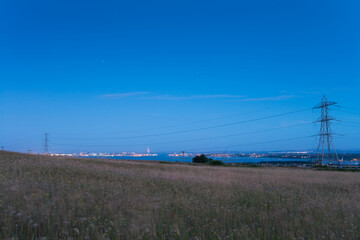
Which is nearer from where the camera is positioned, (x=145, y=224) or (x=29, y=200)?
(x=145, y=224)

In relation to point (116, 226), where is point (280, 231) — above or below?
below

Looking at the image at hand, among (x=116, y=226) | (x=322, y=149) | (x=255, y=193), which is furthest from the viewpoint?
(x=322, y=149)

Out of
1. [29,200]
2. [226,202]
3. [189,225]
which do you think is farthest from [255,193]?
[29,200]

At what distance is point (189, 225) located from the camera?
231 inches

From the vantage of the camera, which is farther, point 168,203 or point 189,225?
point 168,203

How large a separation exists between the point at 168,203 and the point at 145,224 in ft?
7.87

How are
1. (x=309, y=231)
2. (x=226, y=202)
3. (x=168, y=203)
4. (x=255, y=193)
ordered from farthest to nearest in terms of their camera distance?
(x=255, y=193), (x=226, y=202), (x=168, y=203), (x=309, y=231)

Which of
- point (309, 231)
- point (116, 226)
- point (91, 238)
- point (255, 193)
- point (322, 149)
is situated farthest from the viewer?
point (322, 149)

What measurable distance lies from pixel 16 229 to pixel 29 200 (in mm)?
1941

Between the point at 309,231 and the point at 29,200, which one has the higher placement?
the point at 29,200

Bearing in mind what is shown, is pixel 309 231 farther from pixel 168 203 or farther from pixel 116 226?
pixel 116 226

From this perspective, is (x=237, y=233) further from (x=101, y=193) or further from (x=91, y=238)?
(x=101, y=193)

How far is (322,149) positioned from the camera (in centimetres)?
5316

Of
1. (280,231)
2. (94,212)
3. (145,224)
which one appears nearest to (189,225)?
(145,224)
